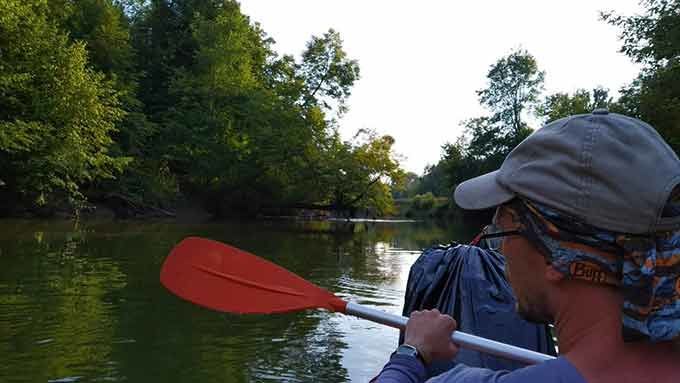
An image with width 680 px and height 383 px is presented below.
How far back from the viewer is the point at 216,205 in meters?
30.0

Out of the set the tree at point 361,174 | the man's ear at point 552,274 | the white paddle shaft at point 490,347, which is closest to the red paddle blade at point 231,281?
the white paddle shaft at point 490,347

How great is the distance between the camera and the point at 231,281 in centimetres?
234

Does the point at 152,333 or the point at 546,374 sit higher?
the point at 546,374

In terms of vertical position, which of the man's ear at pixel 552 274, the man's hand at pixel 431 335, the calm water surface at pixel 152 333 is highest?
the man's ear at pixel 552 274

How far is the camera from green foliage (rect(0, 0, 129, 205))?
16.9m

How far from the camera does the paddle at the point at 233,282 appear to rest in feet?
7.20

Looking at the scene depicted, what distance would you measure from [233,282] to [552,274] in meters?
1.56

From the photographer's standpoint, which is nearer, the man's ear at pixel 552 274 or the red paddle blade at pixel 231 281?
the man's ear at pixel 552 274

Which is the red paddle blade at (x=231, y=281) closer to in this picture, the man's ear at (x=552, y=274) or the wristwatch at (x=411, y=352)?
the wristwatch at (x=411, y=352)

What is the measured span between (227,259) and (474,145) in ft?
117

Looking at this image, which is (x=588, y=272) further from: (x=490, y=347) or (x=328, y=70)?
(x=328, y=70)

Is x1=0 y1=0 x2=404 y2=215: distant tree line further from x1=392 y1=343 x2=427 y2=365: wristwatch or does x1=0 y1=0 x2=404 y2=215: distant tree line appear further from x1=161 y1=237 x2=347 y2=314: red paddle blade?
x1=392 y1=343 x2=427 y2=365: wristwatch

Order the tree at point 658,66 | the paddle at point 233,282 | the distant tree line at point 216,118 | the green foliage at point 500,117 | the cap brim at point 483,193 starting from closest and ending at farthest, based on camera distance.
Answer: the cap brim at point 483,193 → the paddle at point 233,282 → the tree at point 658,66 → the distant tree line at point 216,118 → the green foliage at point 500,117

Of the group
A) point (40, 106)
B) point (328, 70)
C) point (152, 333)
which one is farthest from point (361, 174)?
point (152, 333)
